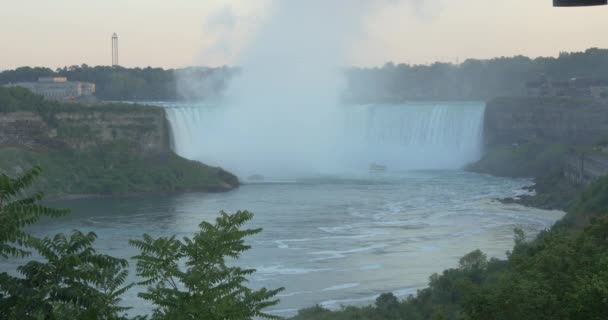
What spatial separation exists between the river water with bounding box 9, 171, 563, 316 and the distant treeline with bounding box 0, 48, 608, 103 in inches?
1007

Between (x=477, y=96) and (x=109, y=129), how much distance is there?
3063cm

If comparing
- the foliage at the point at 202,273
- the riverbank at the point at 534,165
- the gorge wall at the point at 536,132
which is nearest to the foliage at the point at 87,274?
the foliage at the point at 202,273

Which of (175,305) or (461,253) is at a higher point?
(175,305)

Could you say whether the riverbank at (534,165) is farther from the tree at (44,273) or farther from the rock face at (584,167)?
the tree at (44,273)

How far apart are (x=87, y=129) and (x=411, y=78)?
3593 centimetres

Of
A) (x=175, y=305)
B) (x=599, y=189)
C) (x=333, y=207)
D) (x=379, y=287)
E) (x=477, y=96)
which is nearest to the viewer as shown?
(x=175, y=305)

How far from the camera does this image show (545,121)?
127 feet

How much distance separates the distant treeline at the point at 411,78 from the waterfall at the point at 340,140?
41.6ft

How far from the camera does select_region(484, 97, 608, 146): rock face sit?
37156 millimetres

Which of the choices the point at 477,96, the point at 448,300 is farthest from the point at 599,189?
the point at 477,96

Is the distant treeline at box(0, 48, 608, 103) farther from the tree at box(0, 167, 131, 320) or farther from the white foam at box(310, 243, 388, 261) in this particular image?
the tree at box(0, 167, 131, 320)

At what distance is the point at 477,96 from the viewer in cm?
6066

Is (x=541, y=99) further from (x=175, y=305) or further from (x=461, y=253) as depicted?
(x=175, y=305)

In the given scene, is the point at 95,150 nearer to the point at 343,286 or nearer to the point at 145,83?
the point at 343,286
